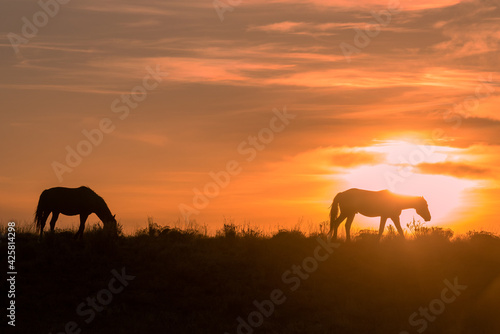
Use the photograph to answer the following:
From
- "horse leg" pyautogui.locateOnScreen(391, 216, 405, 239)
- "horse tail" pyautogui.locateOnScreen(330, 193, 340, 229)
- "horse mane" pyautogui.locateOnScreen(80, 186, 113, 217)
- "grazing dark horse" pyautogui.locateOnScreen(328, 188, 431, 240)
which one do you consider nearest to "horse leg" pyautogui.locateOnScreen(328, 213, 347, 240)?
"grazing dark horse" pyautogui.locateOnScreen(328, 188, 431, 240)

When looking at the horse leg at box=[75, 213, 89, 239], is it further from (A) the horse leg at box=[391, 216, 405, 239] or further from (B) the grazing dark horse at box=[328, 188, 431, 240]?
(A) the horse leg at box=[391, 216, 405, 239]

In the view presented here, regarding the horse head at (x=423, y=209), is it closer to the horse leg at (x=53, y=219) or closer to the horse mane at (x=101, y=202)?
the horse mane at (x=101, y=202)

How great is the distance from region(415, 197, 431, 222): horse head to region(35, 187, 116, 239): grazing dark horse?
12.2 metres

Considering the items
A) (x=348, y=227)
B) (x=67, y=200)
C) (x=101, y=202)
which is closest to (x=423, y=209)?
(x=348, y=227)

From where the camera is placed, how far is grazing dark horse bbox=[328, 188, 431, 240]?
26.5 metres

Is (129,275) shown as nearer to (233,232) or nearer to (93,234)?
(93,234)

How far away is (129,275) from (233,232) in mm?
5547

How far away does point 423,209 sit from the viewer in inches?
1080

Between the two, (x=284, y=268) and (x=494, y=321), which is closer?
(x=494, y=321)

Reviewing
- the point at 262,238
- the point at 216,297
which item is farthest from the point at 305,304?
the point at 262,238

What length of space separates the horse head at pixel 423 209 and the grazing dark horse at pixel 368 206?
59 centimetres

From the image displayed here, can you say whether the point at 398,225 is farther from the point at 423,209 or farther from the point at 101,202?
the point at 101,202

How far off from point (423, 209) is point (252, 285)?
8886 millimetres

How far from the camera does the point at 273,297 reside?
21828 mm
